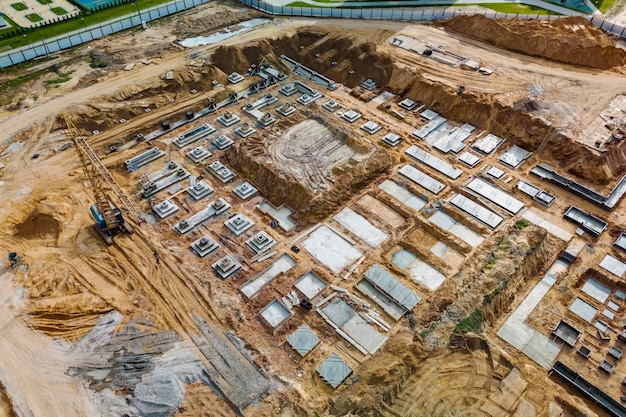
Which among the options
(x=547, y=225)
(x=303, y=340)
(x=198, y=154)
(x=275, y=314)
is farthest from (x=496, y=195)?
(x=198, y=154)

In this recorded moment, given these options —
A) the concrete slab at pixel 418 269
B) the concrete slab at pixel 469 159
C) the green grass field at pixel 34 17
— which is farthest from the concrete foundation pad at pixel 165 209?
the green grass field at pixel 34 17

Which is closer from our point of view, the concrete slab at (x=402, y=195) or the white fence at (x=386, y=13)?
the concrete slab at (x=402, y=195)

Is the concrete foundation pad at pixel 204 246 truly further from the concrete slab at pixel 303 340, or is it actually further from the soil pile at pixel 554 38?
the soil pile at pixel 554 38

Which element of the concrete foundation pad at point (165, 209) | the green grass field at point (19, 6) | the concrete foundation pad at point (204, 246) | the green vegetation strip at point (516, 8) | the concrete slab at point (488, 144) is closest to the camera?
the concrete foundation pad at point (204, 246)

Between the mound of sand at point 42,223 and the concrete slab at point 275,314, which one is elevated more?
the mound of sand at point 42,223

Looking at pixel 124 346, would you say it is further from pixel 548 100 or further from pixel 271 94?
pixel 548 100

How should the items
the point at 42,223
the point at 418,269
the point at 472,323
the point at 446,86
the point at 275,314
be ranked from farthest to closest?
the point at 446,86
the point at 42,223
the point at 418,269
the point at 275,314
the point at 472,323

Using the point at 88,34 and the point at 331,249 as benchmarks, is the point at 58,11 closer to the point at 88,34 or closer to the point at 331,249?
the point at 88,34
